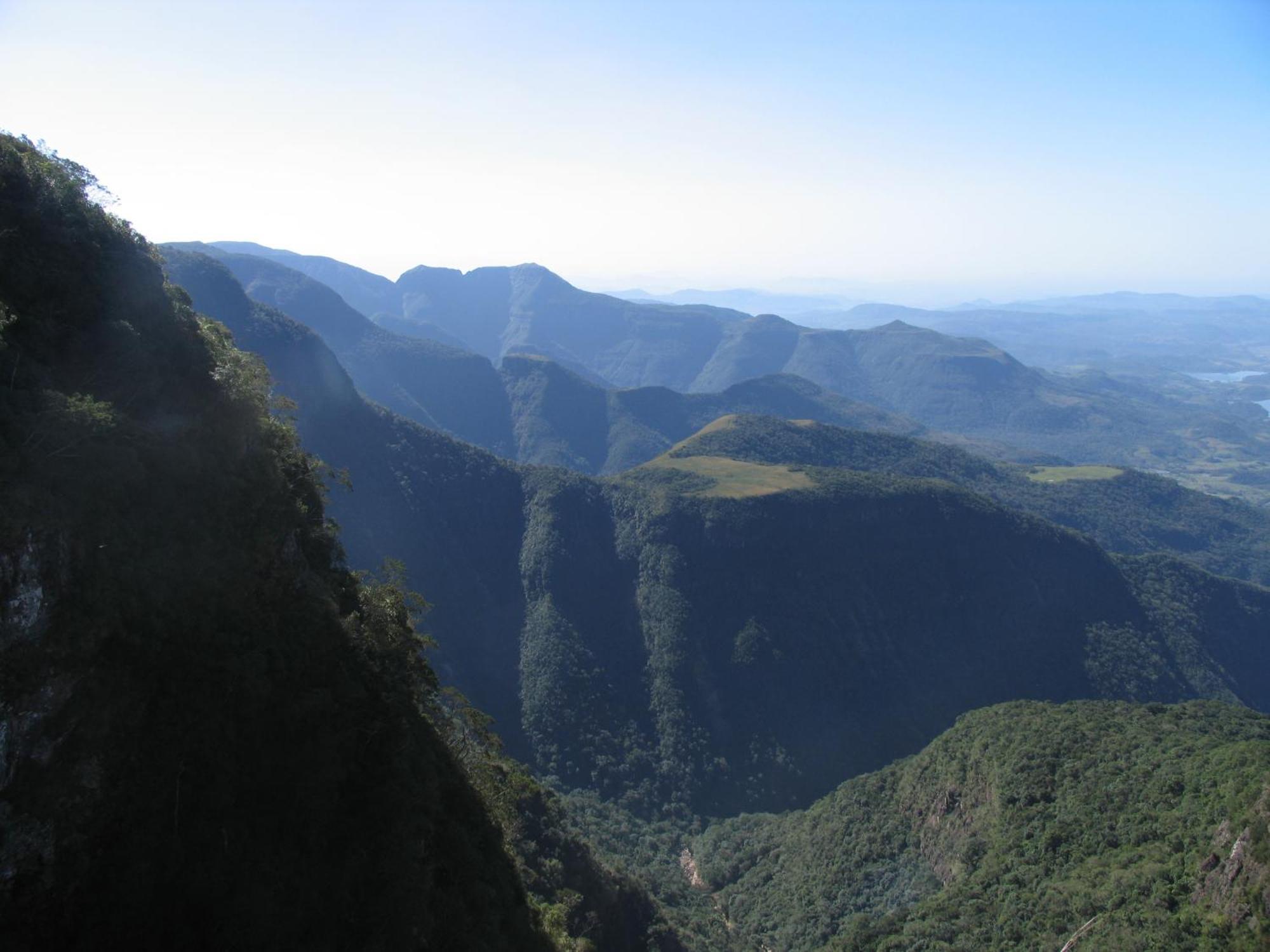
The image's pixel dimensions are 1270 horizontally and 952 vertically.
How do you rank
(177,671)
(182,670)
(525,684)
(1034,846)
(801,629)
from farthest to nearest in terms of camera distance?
(801,629) → (525,684) → (1034,846) → (182,670) → (177,671)

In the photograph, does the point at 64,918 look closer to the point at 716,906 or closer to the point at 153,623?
the point at 153,623

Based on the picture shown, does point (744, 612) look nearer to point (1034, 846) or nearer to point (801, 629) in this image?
point (801, 629)

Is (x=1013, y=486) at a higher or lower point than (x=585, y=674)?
higher

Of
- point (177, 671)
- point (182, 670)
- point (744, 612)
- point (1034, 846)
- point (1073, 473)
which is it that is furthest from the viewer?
point (1073, 473)

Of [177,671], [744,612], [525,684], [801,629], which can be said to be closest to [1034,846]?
[177,671]

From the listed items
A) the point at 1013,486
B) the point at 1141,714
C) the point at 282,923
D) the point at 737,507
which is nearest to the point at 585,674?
the point at 737,507

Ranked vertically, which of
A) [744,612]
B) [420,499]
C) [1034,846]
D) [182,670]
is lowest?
[744,612]

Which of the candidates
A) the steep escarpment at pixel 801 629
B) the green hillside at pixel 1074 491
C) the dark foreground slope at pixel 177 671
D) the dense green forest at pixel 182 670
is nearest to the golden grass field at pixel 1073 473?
the green hillside at pixel 1074 491
